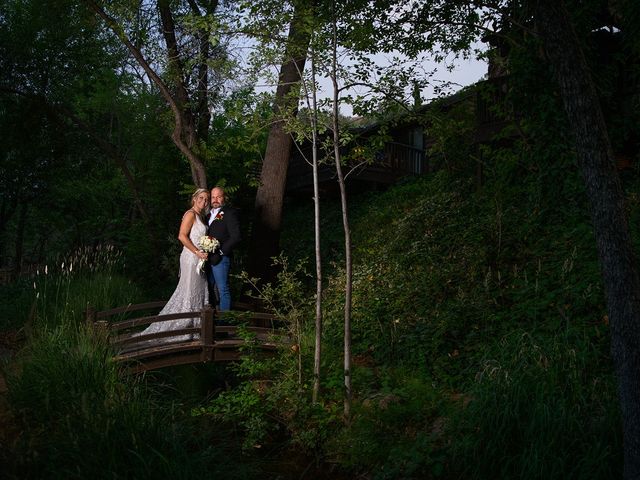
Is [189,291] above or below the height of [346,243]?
below

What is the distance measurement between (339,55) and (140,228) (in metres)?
9.66

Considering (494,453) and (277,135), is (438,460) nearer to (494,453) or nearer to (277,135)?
(494,453)

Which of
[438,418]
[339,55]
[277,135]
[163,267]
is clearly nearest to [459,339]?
[438,418]

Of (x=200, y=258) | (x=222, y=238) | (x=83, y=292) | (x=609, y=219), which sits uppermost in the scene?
(x=222, y=238)

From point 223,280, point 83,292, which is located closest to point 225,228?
point 223,280

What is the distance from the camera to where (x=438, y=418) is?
21.5ft

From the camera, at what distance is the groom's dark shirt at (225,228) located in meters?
9.05

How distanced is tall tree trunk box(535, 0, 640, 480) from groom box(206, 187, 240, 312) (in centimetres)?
531

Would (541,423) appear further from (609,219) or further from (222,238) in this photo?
(222,238)

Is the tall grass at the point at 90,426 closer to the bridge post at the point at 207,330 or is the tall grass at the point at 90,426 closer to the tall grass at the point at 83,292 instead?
the bridge post at the point at 207,330

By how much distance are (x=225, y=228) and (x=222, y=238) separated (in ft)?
0.50

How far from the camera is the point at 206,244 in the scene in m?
8.82

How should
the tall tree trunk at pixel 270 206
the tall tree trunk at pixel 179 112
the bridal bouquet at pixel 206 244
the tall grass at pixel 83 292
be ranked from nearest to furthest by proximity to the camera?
the bridal bouquet at pixel 206 244 → the tall grass at pixel 83 292 → the tall tree trunk at pixel 179 112 → the tall tree trunk at pixel 270 206

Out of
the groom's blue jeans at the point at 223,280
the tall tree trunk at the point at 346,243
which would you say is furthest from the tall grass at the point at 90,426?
the groom's blue jeans at the point at 223,280
